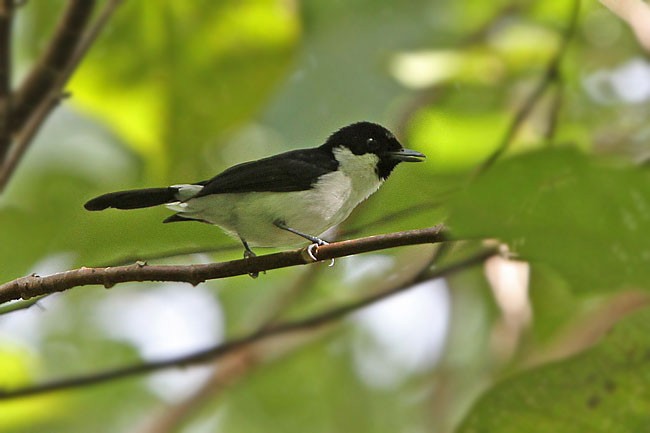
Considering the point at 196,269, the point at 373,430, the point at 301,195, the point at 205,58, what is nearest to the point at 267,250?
the point at 301,195

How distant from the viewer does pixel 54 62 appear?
10.3 ft

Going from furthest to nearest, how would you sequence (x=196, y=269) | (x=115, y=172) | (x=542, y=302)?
1. (x=115, y=172)
2. (x=542, y=302)
3. (x=196, y=269)

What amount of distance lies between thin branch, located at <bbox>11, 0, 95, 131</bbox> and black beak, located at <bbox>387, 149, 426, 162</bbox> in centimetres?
110

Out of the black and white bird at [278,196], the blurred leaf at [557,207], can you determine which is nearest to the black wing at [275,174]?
the black and white bird at [278,196]

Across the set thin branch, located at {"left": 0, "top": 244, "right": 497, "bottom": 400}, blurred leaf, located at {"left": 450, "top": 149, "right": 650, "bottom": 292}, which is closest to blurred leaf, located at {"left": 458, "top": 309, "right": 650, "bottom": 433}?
thin branch, located at {"left": 0, "top": 244, "right": 497, "bottom": 400}

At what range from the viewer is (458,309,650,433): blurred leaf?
2.14m

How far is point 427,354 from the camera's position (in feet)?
17.7

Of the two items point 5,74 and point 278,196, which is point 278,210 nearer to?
point 278,196

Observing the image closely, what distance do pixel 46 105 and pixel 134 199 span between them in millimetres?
846

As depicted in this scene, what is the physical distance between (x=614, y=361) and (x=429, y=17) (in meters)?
2.89

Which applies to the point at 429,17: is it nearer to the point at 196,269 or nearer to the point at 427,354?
the point at 427,354

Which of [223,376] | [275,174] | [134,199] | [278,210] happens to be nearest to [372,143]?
[275,174]

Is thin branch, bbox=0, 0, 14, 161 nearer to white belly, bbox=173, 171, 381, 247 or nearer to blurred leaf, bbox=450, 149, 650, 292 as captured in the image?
white belly, bbox=173, 171, 381, 247

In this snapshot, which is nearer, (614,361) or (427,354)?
(614,361)
